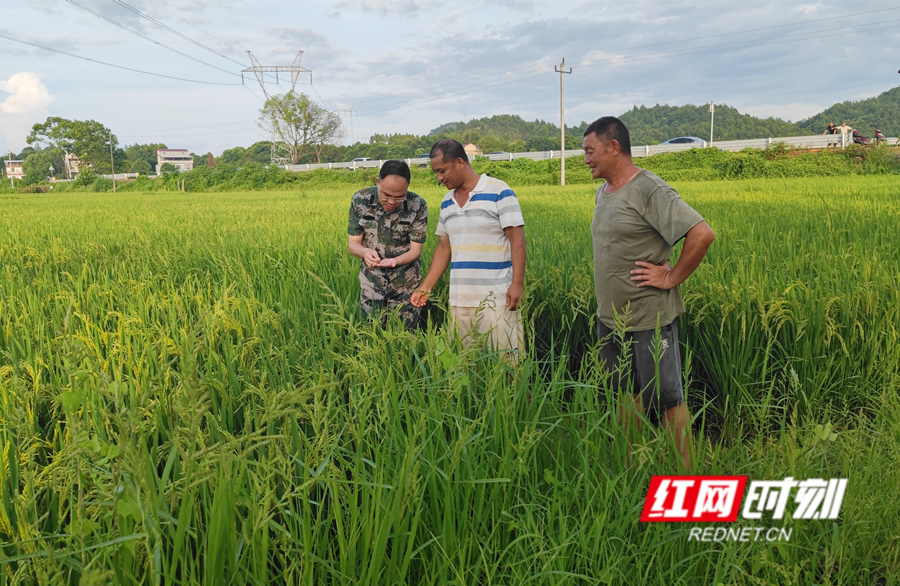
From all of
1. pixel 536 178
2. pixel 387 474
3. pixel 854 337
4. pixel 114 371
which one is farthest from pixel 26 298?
pixel 536 178

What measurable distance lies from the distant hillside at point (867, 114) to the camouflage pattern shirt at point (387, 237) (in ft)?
279

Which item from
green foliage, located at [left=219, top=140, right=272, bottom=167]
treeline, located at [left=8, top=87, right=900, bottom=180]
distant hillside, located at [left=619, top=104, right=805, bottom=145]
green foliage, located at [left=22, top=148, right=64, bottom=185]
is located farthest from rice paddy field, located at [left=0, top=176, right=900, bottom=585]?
green foliage, located at [left=22, top=148, right=64, bottom=185]

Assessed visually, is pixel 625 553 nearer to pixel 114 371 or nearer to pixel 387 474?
pixel 387 474

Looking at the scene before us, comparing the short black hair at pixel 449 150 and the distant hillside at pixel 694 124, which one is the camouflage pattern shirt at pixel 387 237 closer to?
the short black hair at pixel 449 150

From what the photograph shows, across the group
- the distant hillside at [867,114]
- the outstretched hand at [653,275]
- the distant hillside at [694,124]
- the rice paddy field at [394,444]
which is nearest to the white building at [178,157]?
the distant hillside at [694,124]

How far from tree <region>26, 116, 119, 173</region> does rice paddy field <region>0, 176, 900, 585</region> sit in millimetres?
72942

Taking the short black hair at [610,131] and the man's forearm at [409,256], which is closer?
the short black hair at [610,131]

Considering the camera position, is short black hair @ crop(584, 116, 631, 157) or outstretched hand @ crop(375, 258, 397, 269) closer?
short black hair @ crop(584, 116, 631, 157)

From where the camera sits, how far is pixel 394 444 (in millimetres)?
1723

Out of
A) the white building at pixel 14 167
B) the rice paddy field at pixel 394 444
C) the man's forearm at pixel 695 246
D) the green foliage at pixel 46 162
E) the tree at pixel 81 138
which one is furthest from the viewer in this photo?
the white building at pixel 14 167

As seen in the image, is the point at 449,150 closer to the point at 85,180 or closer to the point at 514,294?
the point at 514,294

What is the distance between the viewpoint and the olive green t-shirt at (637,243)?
2.54 meters

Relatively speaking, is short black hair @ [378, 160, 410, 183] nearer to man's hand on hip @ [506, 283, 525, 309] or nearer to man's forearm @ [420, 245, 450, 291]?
man's forearm @ [420, 245, 450, 291]

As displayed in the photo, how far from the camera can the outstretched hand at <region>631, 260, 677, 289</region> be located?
2.60 metres
